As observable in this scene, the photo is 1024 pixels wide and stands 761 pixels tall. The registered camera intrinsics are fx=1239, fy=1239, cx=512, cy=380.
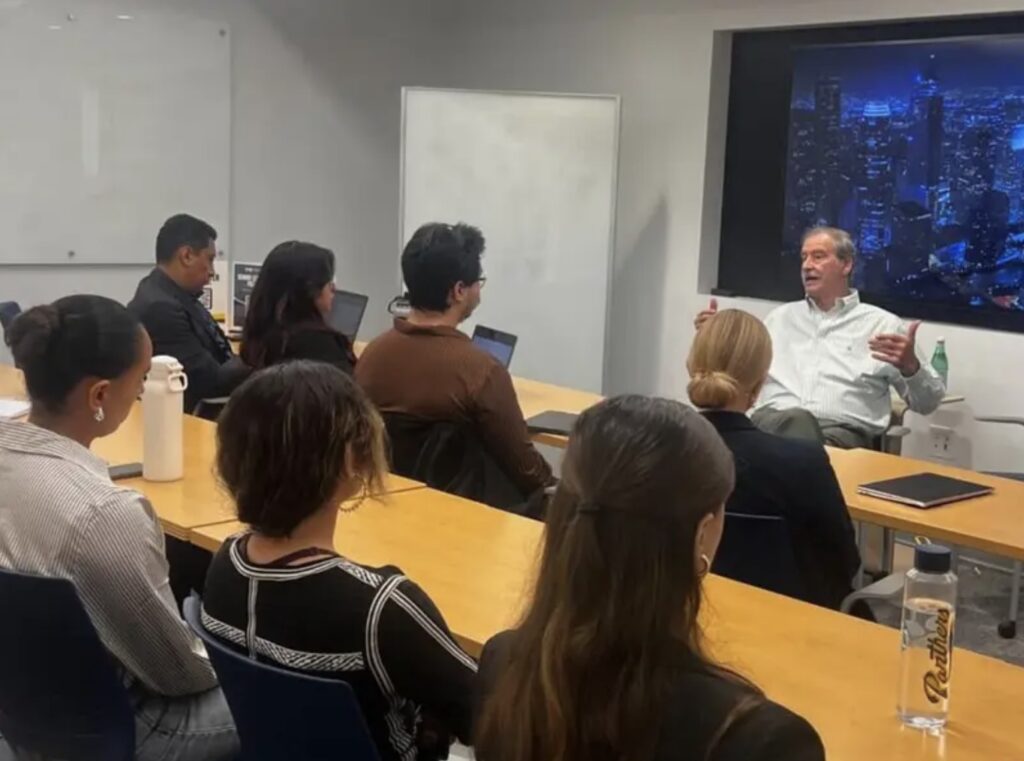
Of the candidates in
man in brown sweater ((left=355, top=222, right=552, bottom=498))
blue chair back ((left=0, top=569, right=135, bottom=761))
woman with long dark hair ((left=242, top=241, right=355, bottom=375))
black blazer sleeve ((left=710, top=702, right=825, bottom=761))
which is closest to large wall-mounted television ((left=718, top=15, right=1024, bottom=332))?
man in brown sweater ((left=355, top=222, right=552, bottom=498))

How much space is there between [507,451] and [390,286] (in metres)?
3.91

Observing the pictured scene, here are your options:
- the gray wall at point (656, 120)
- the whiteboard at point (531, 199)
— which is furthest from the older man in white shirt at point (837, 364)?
the whiteboard at point (531, 199)

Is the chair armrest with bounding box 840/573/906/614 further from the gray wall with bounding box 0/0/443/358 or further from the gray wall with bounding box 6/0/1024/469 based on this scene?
the gray wall with bounding box 0/0/443/358

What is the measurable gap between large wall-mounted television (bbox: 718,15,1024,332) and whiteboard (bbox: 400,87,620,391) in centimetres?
65

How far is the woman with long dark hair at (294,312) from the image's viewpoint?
375 cm

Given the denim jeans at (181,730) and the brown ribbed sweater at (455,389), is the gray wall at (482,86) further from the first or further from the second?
the denim jeans at (181,730)

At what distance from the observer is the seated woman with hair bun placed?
254 cm

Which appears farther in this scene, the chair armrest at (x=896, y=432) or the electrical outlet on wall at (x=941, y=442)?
the electrical outlet on wall at (x=941, y=442)

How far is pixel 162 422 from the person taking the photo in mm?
2797

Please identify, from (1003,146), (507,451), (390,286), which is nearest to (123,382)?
(507,451)

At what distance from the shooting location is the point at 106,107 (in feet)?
18.7

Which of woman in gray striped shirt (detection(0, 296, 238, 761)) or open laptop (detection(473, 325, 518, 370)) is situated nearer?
woman in gray striped shirt (detection(0, 296, 238, 761))

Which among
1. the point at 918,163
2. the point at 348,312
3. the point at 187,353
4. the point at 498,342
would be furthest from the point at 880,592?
the point at 348,312

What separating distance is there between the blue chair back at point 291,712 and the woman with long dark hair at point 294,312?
2.17 m
